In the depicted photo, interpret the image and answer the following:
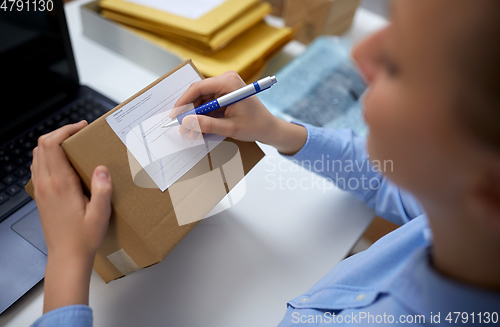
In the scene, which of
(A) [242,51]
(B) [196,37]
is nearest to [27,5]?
(B) [196,37]

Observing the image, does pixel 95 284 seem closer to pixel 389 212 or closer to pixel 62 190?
pixel 62 190

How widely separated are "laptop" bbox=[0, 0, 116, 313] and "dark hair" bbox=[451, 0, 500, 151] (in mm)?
519

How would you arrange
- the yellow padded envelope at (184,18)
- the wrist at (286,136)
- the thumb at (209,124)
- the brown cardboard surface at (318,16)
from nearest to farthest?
the thumb at (209,124) → the wrist at (286,136) → the yellow padded envelope at (184,18) → the brown cardboard surface at (318,16)

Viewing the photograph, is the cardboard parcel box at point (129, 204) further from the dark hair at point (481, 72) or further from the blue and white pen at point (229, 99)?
the dark hair at point (481, 72)

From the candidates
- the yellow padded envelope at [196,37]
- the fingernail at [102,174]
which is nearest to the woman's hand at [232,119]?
the fingernail at [102,174]

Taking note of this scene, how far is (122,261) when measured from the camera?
1.30 feet

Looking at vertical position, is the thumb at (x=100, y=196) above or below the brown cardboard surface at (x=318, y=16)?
above

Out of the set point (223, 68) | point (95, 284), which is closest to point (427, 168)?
point (95, 284)

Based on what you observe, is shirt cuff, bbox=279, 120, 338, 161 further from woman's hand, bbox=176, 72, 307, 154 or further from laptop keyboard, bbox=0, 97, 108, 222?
laptop keyboard, bbox=0, 97, 108, 222

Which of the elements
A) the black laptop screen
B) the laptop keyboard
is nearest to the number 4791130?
the black laptop screen

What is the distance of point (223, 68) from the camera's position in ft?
2.53

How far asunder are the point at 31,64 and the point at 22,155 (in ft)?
0.53

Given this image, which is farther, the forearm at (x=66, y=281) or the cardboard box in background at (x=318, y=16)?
the cardboard box in background at (x=318, y=16)

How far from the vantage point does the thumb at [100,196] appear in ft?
1.15
